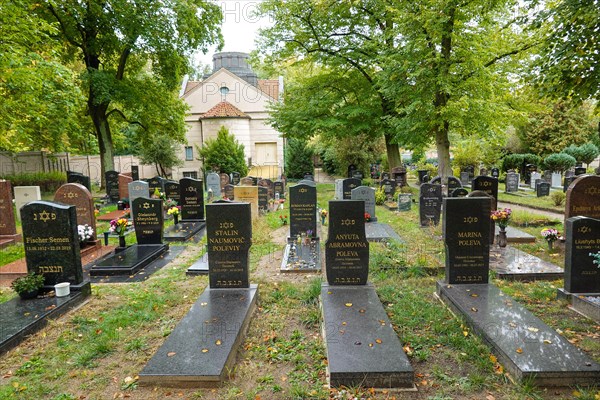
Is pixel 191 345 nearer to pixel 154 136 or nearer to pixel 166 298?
pixel 166 298

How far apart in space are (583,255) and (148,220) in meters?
8.97

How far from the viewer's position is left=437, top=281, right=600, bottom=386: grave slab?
3.95 m

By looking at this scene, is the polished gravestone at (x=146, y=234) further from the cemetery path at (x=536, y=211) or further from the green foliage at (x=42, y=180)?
the green foliage at (x=42, y=180)

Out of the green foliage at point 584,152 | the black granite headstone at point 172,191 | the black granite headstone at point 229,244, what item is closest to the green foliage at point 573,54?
the black granite headstone at point 229,244

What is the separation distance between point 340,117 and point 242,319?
18261mm

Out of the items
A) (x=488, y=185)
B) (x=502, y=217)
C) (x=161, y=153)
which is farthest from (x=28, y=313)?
(x=161, y=153)

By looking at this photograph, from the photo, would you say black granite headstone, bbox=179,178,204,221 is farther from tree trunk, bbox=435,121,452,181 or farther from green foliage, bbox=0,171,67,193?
green foliage, bbox=0,171,67,193

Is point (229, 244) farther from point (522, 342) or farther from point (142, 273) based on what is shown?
point (522, 342)

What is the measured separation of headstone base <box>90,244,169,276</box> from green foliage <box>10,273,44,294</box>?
1.83 metres

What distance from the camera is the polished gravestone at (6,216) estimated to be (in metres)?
10.6

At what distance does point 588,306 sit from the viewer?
5.62 m

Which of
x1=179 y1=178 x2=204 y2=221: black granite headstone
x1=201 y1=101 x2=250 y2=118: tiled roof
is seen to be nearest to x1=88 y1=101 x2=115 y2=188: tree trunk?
x1=201 y1=101 x2=250 y2=118: tiled roof

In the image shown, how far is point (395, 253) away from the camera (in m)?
8.84

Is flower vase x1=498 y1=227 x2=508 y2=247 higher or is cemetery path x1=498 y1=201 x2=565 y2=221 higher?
flower vase x1=498 y1=227 x2=508 y2=247
